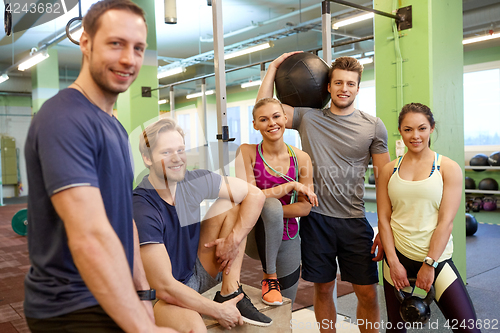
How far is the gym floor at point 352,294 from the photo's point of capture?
271 cm

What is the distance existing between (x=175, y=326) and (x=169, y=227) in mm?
358

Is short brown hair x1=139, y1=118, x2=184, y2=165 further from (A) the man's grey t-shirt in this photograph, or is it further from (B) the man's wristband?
(A) the man's grey t-shirt

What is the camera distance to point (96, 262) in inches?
31.2

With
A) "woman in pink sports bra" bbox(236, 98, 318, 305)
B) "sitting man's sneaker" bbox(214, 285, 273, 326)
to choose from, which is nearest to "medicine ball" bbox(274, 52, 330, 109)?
"woman in pink sports bra" bbox(236, 98, 318, 305)

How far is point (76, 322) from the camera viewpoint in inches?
34.0

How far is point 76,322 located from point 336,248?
1.51 meters

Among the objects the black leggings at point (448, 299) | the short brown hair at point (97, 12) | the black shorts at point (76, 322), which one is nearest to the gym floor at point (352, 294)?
the black leggings at point (448, 299)

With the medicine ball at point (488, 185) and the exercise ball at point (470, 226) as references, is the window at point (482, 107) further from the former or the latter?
the exercise ball at point (470, 226)

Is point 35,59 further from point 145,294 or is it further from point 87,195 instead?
point 87,195

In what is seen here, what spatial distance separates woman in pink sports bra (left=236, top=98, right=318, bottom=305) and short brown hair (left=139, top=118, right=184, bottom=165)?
47cm

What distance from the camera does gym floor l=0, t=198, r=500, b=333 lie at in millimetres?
2707

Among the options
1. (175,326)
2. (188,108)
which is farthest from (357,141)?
(175,326)

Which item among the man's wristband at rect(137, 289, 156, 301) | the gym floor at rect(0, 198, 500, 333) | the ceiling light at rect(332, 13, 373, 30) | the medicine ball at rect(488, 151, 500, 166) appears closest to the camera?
Result: the man's wristband at rect(137, 289, 156, 301)

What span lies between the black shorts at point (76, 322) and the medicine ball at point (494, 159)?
24.9 feet
